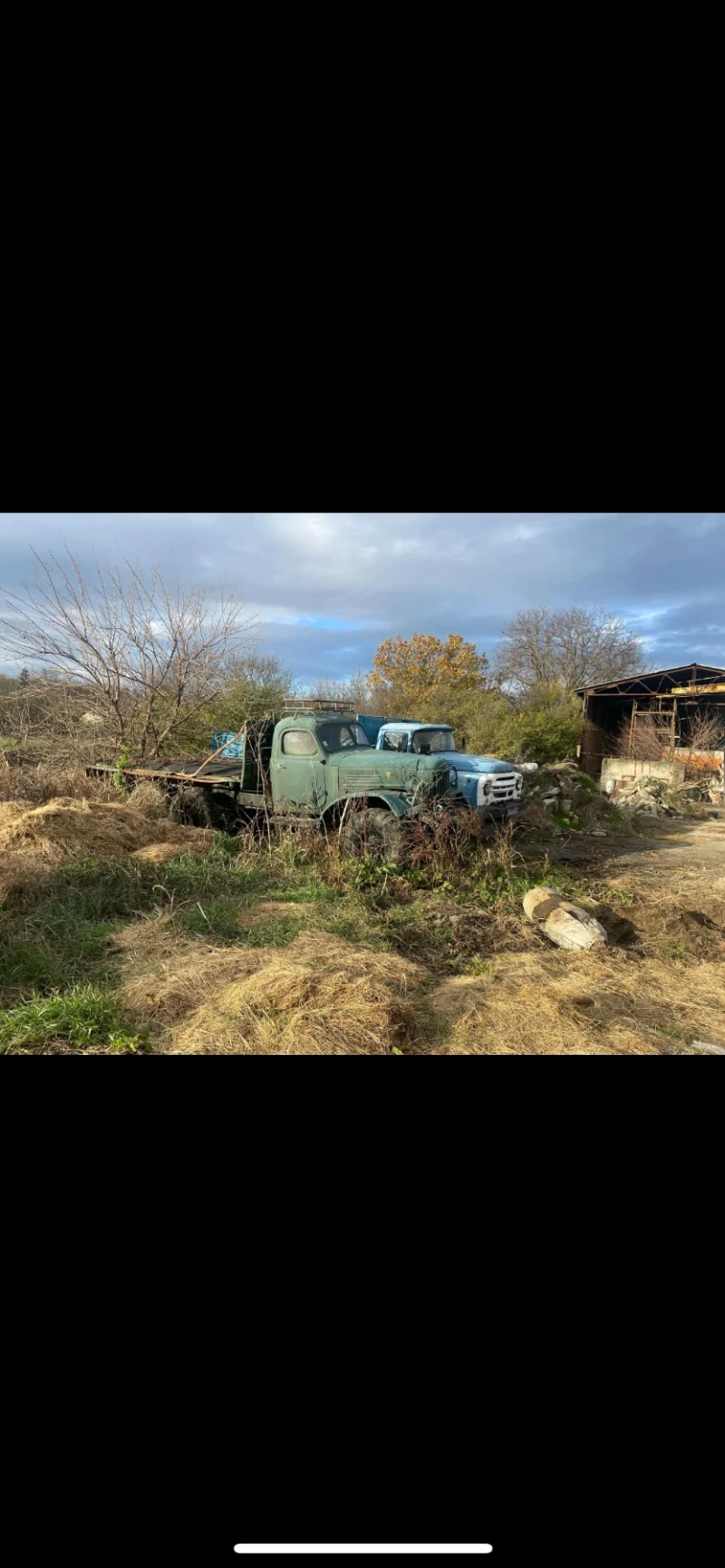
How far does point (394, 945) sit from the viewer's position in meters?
4.27

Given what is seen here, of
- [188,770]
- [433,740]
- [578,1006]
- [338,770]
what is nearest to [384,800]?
[338,770]

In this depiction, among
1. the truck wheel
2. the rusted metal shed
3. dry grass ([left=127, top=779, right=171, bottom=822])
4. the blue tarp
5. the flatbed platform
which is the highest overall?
the rusted metal shed

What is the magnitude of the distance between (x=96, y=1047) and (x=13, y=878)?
7.55 feet

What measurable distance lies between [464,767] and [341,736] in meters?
1.36

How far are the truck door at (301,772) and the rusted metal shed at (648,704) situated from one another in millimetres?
9583

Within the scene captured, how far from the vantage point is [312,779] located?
6445 millimetres

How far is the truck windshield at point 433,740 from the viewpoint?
22.3 feet

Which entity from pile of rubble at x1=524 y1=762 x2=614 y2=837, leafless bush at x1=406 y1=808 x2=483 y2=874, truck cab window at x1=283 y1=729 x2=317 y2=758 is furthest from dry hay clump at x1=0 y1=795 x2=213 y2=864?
pile of rubble at x1=524 y1=762 x2=614 y2=837

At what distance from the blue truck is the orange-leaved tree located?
229 centimetres

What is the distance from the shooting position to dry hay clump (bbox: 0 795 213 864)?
16.8 ft

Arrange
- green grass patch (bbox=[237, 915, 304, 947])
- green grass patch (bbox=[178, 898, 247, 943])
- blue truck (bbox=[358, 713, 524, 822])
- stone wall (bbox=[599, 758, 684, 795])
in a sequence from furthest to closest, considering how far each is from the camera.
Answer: stone wall (bbox=[599, 758, 684, 795]), blue truck (bbox=[358, 713, 524, 822]), green grass patch (bbox=[178, 898, 247, 943]), green grass patch (bbox=[237, 915, 304, 947])

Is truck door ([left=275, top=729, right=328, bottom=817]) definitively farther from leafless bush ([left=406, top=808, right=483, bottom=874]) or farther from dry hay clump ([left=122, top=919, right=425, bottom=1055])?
dry hay clump ([left=122, top=919, right=425, bottom=1055])

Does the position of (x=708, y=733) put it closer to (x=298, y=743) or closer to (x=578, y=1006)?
(x=298, y=743)

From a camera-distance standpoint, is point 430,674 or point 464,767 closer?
point 464,767
